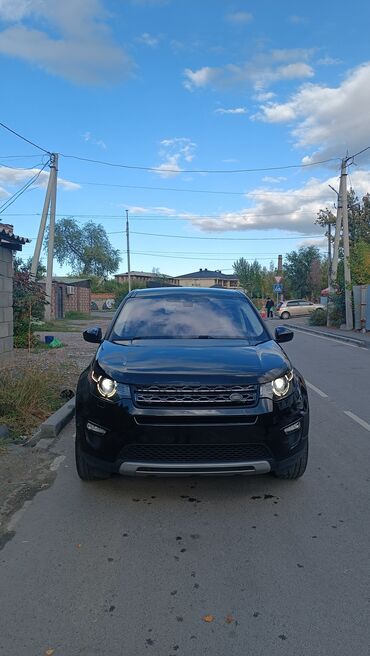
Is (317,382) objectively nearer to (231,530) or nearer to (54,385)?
(54,385)

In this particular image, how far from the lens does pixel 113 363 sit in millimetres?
4195

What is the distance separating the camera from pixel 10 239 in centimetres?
1157

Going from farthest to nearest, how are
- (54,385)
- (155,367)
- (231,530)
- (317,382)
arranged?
(317,382)
(54,385)
(155,367)
(231,530)

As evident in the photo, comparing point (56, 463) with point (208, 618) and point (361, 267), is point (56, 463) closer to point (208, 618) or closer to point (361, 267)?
point (208, 618)

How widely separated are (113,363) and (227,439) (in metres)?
1.07

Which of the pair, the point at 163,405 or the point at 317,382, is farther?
the point at 317,382

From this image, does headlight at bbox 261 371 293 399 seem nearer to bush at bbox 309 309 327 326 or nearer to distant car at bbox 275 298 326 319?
bush at bbox 309 309 327 326

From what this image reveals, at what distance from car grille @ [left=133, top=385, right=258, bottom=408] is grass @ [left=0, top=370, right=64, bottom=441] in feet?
9.09

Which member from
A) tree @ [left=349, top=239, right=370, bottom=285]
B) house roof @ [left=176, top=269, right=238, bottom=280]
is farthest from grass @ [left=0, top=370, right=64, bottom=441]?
house roof @ [left=176, top=269, right=238, bottom=280]

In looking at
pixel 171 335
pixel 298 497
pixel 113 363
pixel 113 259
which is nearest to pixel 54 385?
pixel 171 335

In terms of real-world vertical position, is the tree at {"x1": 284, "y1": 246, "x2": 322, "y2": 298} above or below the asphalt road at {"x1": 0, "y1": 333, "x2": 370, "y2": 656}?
above

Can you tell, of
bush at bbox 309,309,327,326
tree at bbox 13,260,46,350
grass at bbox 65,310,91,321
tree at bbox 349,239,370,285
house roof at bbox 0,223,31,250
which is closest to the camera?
house roof at bbox 0,223,31,250

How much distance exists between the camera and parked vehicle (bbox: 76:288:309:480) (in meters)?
3.82

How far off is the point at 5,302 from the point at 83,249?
3293 inches
